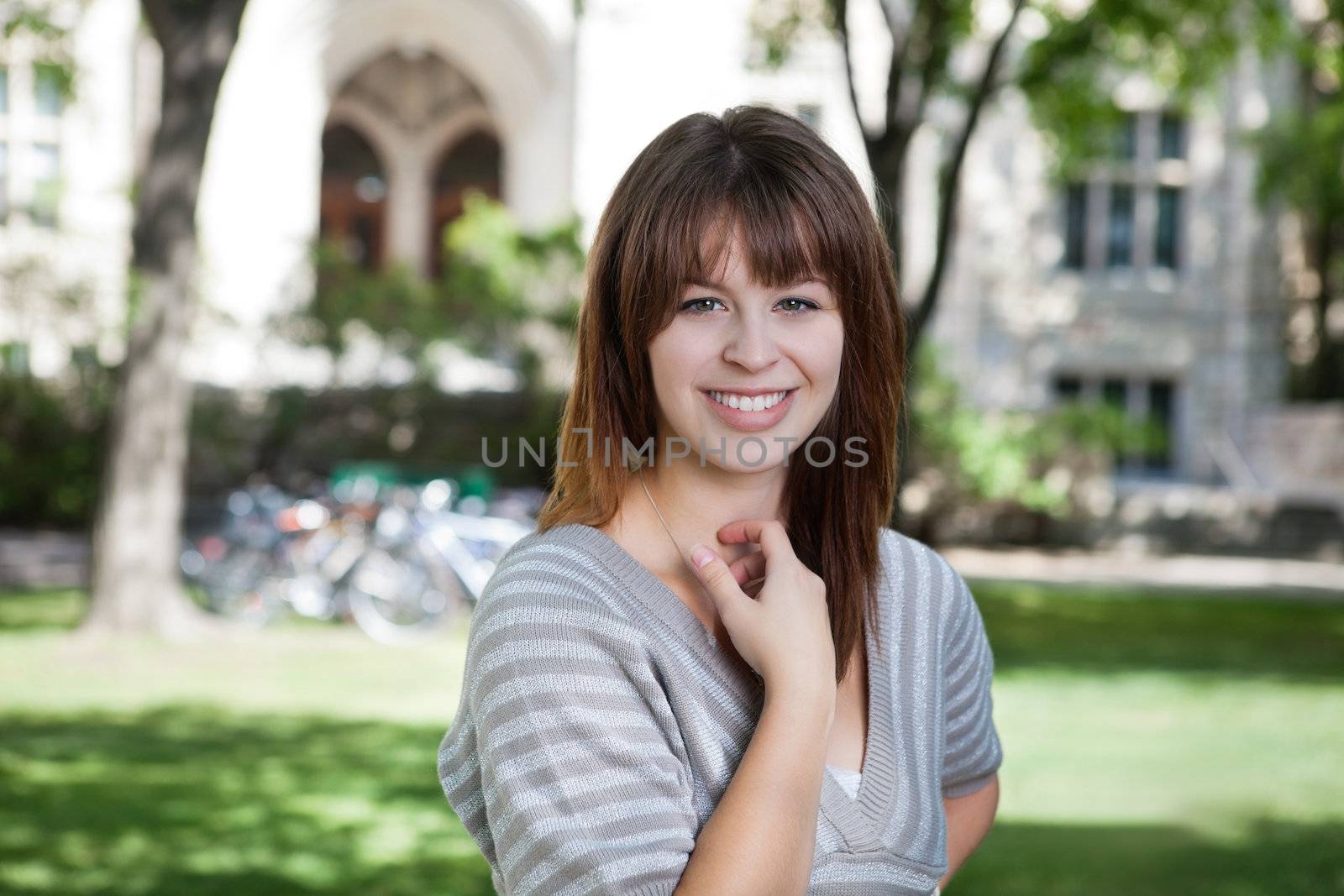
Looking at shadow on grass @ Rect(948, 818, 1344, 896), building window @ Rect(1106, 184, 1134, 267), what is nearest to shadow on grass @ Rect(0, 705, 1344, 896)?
shadow on grass @ Rect(948, 818, 1344, 896)

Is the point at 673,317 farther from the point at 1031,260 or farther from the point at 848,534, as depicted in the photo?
the point at 1031,260

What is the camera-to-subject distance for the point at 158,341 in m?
9.13

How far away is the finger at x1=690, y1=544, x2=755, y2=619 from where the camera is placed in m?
1.52

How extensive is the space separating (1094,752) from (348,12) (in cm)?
1513

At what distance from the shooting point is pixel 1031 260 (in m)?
20.2

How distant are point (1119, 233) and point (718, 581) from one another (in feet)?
66.8

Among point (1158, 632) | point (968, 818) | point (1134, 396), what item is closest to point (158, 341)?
point (1158, 632)

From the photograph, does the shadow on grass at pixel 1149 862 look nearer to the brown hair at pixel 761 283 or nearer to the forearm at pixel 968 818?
the forearm at pixel 968 818

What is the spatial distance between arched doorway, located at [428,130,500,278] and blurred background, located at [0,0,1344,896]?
0.07 meters

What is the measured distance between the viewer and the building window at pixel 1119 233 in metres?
20.7

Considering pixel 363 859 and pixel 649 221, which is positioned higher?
pixel 649 221

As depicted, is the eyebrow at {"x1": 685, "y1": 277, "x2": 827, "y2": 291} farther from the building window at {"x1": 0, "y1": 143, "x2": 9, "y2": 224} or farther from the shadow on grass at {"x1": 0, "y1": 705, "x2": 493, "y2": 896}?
the building window at {"x1": 0, "y1": 143, "x2": 9, "y2": 224}

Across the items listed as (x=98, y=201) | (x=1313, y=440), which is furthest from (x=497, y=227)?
(x=1313, y=440)

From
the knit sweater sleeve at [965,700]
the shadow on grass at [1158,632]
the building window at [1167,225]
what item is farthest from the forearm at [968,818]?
the building window at [1167,225]
